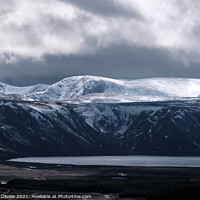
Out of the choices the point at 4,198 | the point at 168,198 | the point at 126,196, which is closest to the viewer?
the point at 168,198

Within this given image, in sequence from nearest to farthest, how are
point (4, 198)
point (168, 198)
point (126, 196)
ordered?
point (168, 198)
point (4, 198)
point (126, 196)

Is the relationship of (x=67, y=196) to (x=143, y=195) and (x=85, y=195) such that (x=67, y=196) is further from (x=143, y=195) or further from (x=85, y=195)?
(x=143, y=195)

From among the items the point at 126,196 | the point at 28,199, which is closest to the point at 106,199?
the point at 126,196

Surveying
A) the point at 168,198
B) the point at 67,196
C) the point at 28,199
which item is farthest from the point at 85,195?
the point at 168,198

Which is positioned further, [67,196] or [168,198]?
[67,196]

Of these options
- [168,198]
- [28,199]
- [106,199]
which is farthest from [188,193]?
[28,199]

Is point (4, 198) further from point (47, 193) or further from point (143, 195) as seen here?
point (143, 195)

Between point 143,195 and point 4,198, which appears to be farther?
point 143,195
